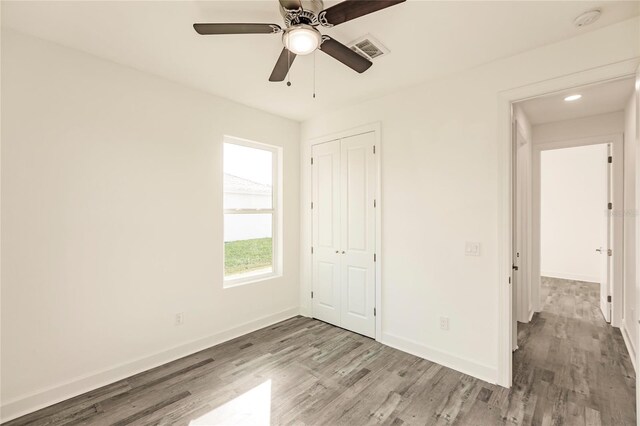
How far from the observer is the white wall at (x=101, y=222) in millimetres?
2032

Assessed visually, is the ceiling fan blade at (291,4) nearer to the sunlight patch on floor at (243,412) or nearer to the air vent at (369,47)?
the air vent at (369,47)

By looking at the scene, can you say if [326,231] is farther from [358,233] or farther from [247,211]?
[247,211]

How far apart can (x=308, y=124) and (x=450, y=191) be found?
7.12 ft

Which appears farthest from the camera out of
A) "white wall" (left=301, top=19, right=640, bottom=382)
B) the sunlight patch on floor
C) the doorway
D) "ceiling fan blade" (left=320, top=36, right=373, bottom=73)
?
the doorway

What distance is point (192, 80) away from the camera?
278cm

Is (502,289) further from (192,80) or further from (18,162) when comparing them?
(18,162)

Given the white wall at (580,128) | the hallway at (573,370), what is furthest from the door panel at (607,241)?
the white wall at (580,128)

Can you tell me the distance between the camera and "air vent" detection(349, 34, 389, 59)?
2.09 m

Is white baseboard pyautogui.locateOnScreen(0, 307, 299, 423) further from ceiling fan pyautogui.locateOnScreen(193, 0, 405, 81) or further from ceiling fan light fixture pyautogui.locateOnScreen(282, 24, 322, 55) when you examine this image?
ceiling fan light fixture pyautogui.locateOnScreen(282, 24, 322, 55)

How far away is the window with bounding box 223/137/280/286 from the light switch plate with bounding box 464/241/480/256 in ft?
7.64

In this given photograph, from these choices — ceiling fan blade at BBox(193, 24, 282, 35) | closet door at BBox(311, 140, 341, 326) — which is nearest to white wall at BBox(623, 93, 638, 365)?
closet door at BBox(311, 140, 341, 326)

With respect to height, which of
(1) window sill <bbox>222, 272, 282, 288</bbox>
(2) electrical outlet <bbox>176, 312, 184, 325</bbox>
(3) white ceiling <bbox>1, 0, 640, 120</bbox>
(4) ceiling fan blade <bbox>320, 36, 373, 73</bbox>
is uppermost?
(3) white ceiling <bbox>1, 0, 640, 120</bbox>

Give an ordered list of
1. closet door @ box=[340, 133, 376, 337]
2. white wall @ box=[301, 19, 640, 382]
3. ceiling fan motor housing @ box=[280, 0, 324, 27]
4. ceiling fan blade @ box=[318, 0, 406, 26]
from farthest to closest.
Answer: closet door @ box=[340, 133, 376, 337] → white wall @ box=[301, 19, 640, 382] → ceiling fan motor housing @ box=[280, 0, 324, 27] → ceiling fan blade @ box=[318, 0, 406, 26]

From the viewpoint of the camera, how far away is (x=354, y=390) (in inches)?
91.0
